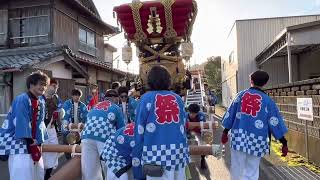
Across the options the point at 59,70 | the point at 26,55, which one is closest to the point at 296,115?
the point at 59,70

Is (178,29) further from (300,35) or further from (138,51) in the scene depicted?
(300,35)

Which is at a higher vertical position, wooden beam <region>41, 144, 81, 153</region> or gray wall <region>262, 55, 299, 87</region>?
gray wall <region>262, 55, 299, 87</region>

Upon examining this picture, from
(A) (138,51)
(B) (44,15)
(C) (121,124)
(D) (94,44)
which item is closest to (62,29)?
(B) (44,15)

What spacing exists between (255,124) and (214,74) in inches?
1788

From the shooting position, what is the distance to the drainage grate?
6.86 meters

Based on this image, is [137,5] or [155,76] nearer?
[155,76]

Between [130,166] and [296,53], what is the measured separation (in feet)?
64.9

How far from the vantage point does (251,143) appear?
4.88 meters

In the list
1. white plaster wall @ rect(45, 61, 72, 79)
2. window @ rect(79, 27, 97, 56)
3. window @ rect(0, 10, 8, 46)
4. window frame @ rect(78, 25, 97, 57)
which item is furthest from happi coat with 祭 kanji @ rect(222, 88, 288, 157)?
window @ rect(79, 27, 97, 56)

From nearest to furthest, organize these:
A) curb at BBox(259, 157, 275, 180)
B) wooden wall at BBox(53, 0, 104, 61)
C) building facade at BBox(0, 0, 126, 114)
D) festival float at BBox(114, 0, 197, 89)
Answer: curb at BBox(259, 157, 275, 180), festival float at BBox(114, 0, 197, 89), building facade at BBox(0, 0, 126, 114), wooden wall at BBox(53, 0, 104, 61)

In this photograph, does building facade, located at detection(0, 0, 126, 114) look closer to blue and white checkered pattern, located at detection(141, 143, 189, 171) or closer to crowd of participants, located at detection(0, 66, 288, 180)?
crowd of participants, located at detection(0, 66, 288, 180)

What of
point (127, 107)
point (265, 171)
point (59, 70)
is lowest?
point (265, 171)

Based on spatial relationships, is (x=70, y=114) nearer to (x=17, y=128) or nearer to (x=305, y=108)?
(x=17, y=128)

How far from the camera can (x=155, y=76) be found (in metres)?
3.69
